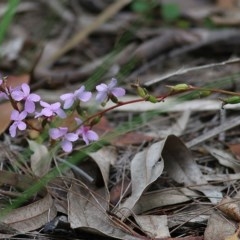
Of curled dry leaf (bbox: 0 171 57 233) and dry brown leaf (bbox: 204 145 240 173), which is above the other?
curled dry leaf (bbox: 0 171 57 233)

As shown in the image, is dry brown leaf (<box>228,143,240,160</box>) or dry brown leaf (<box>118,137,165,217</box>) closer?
dry brown leaf (<box>118,137,165,217</box>)

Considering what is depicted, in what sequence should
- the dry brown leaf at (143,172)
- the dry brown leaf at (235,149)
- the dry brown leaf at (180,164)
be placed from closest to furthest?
1. the dry brown leaf at (143,172)
2. the dry brown leaf at (180,164)
3. the dry brown leaf at (235,149)

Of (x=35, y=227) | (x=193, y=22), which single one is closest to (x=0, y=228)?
(x=35, y=227)

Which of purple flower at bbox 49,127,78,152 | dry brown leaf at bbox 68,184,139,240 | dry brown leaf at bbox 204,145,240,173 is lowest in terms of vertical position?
dry brown leaf at bbox 204,145,240,173

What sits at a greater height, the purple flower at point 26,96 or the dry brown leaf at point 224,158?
the purple flower at point 26,96

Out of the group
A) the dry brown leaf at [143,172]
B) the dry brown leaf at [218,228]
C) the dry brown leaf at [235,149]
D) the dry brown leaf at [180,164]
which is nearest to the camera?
the dry brown leaf at [218,228]

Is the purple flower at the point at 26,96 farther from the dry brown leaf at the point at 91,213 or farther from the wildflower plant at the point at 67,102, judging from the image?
the dry brown leaf at the point at 91,213

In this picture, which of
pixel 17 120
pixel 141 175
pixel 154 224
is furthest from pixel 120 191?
pixel 17 120

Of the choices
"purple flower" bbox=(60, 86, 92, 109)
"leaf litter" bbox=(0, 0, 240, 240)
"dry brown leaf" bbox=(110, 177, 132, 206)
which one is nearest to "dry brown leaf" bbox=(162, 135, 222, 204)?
"leaf litter" bbox=(0, 0, 240, 240)

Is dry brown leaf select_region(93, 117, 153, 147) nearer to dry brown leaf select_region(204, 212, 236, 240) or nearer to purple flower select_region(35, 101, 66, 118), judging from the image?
purple flower select_region(35, 101, 66, 118)

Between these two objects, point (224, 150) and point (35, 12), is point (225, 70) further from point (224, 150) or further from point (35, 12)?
point (35, 12)

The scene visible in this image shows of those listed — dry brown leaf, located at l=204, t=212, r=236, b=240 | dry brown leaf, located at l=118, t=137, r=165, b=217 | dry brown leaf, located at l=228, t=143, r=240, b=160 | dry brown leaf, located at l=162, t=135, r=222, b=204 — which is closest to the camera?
dry brown leaf, located at l=204, t=212, r=236, b=240

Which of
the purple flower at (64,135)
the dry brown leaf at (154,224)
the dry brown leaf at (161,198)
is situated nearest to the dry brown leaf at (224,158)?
the dry brown leaf at (161,198)
